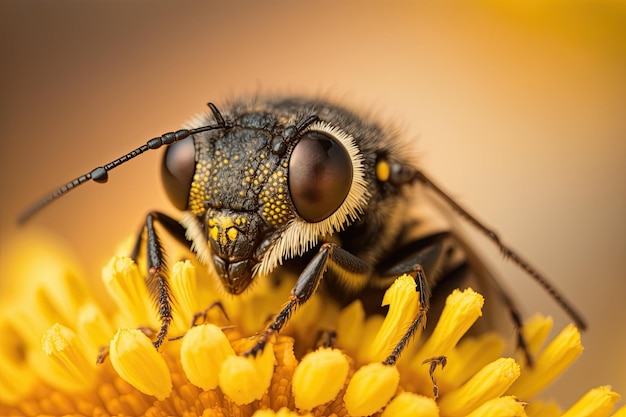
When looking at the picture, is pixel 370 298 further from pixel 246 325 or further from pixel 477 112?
pixel 477 112

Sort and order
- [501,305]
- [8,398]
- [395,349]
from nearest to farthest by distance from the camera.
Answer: [395,349], [8,398], [501,305]

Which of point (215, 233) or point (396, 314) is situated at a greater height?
point (215, 233)

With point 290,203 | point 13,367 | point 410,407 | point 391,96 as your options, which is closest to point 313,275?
point 290,203

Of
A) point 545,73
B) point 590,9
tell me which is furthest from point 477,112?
point 590,9

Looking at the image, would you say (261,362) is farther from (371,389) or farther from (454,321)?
(454,321)

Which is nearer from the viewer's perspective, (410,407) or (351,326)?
(410,407)

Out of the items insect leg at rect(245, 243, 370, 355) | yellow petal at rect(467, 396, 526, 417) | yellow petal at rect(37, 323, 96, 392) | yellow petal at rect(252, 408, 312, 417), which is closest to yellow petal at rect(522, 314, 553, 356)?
yellow petal at rect(467, 396, 526, 417)
